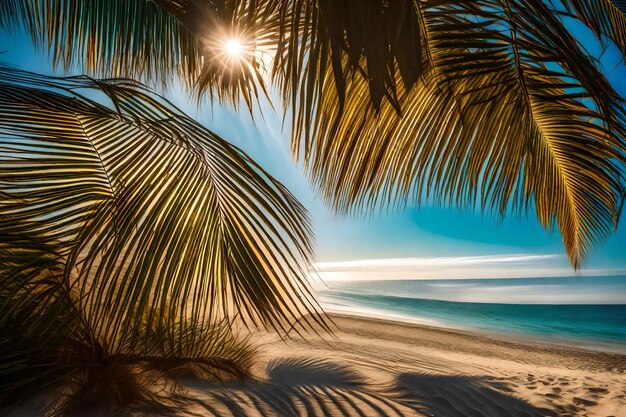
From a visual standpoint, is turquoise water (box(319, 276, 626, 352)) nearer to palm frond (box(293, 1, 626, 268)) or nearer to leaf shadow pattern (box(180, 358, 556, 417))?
leaf shadow pattern (box(180, 358, 556, 417))

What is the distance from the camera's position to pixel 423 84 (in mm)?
1656

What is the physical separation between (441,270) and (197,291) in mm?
64039

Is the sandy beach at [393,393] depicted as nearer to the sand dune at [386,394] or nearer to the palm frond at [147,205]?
the sand dune at [386,394]

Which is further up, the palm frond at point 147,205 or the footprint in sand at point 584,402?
the palm frond at point 147,205

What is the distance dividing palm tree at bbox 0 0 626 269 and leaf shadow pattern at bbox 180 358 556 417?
5.69 feet

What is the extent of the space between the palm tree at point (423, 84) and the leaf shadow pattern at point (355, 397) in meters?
1.73

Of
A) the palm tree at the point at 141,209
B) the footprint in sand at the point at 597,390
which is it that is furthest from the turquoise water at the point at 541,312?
the palm tree at the point at 141,209

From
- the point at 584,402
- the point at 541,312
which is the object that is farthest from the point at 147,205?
the point at 541,312

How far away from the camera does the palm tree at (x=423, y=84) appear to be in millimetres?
1076

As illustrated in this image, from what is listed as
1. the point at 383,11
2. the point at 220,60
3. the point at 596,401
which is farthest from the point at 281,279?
the point at 596,401

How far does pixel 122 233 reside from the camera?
1.19 m

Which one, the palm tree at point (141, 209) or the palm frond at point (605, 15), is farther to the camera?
the palm frond at point (605, 15)

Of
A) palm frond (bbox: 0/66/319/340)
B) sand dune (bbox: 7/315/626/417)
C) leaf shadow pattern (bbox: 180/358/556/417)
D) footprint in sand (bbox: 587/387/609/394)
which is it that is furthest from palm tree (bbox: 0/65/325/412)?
footprint in sand (bbox: 587/387/609/394)

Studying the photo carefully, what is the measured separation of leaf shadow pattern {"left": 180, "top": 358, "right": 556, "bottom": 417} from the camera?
2.85 metres
